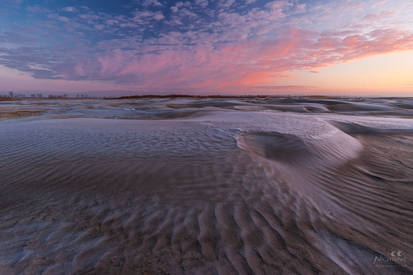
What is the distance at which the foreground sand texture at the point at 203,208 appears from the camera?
7.24ft

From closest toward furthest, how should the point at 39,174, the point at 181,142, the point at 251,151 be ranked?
the point at 39,174, the point at 251,151, the point at 181,142

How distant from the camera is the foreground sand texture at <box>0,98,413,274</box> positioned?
2207mm

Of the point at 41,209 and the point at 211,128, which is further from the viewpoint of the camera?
the point at 211,128

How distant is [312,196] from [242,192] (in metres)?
1.27

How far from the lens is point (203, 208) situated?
3.04 metres

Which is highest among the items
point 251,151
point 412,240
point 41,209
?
point 251,151

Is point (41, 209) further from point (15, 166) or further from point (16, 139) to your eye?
point (16, 139)

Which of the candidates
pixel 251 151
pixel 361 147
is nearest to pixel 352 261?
pixel 251 151

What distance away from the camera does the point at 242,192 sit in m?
3.41

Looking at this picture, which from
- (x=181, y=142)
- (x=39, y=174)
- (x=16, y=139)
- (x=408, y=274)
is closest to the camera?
(x=408, y=274)

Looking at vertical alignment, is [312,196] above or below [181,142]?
below

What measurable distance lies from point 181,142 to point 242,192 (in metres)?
2.82

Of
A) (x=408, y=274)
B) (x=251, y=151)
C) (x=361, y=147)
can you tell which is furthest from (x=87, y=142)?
(x=361, y=147)

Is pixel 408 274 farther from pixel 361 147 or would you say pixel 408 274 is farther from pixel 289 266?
pixel 361 147
